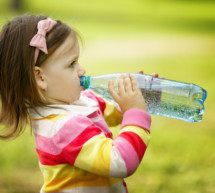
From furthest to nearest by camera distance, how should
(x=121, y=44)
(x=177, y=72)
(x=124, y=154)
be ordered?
(x=121, y=44)
(x=177, y=72)
(x=124, y=154)

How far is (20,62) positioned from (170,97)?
65cm

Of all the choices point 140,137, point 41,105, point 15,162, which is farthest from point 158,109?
point 15,162

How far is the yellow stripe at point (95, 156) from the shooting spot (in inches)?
47.5

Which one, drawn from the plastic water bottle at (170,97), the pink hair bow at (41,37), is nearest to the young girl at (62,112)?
the pink hair bow at (41,37)

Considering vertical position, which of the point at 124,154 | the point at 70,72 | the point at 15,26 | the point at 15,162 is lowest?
the point at 15,162

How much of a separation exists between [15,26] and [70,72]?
0.83 feet

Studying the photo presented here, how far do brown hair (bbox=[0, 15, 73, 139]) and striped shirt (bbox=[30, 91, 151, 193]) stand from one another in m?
0.07

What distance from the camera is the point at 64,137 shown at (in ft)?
4.06

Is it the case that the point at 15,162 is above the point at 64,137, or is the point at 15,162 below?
below

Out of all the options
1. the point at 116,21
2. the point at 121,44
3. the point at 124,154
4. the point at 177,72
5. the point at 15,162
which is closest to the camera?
the point at 124,154

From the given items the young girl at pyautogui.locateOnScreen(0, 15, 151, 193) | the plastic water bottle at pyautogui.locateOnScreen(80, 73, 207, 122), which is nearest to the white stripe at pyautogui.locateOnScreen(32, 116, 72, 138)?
the young girl at pyautogui.locateOnScreen(0, 15, 151, 193)

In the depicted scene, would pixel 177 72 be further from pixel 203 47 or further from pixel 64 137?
pixel 64 137

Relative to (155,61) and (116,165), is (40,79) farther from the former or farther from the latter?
(155,61)

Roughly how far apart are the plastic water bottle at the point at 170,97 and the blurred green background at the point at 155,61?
349 millimetres
